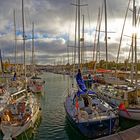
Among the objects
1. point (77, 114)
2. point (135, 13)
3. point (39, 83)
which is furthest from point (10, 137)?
point (39, 83)

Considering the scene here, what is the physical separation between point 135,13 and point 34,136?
17.2 m

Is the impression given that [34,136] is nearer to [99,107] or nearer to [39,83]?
[99,107]

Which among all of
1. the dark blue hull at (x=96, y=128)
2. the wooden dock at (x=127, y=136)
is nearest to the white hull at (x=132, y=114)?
the dark blue hull at (x=96, y=128)

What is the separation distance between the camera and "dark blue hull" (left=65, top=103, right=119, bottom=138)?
1611 centimetres

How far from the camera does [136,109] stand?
2031 centimetres

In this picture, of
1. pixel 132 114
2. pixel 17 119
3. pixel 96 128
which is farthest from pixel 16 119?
pixel 132 114

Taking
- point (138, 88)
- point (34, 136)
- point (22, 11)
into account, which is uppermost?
point (22, 11)

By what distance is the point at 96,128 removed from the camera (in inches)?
639

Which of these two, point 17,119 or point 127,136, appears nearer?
point 127,136

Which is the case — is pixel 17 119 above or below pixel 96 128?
above

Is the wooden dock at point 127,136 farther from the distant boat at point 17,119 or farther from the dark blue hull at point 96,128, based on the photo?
the distant boat at point 17,119

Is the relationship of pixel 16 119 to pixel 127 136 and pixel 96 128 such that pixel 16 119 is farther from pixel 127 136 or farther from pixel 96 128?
pixel 127 136

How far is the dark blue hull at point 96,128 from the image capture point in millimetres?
16109

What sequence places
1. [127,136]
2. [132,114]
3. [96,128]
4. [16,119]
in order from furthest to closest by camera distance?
[132,114] → [16,119] → [96,128] → [127,136]
